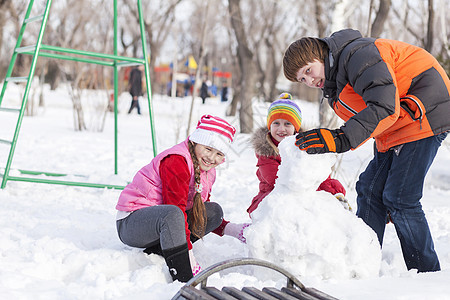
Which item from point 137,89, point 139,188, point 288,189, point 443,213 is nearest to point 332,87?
point 288,189

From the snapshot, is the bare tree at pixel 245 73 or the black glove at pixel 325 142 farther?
the bare tree at pixel 245 73

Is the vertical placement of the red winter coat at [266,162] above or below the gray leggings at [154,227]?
Answer: above

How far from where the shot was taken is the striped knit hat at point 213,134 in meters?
2.47

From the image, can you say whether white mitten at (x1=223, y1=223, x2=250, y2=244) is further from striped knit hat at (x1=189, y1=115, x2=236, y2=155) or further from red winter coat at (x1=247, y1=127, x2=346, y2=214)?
striped knit hat at (x1=189, y1=115, x2=236, y2=155)

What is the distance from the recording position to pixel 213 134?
8.13ft

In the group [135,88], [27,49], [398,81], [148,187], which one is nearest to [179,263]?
[148,187]

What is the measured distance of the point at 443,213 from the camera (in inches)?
153

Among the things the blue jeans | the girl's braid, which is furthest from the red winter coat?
the blue jeans

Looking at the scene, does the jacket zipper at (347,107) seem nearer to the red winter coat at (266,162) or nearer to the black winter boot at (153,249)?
the red winter coat at (266,162)

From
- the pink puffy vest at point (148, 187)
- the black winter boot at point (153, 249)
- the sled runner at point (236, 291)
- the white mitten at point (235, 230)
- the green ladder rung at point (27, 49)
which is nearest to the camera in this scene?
the sled runner at point (236, 291)

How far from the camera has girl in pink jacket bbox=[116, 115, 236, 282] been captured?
2283 millimetres

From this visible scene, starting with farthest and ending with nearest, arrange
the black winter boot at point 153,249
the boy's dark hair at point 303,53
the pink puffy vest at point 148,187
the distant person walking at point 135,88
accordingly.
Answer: the distant person walking at point 135,88 → the black winter boot at point 153,249 → the pink puffy vest at point 148,187 → the boy's dark hair at point 303,53

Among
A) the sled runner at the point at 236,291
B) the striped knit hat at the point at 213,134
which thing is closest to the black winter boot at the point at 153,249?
the striped knit hat at the point at 213,134

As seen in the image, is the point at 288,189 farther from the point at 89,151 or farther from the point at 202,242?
the point at 89,151
